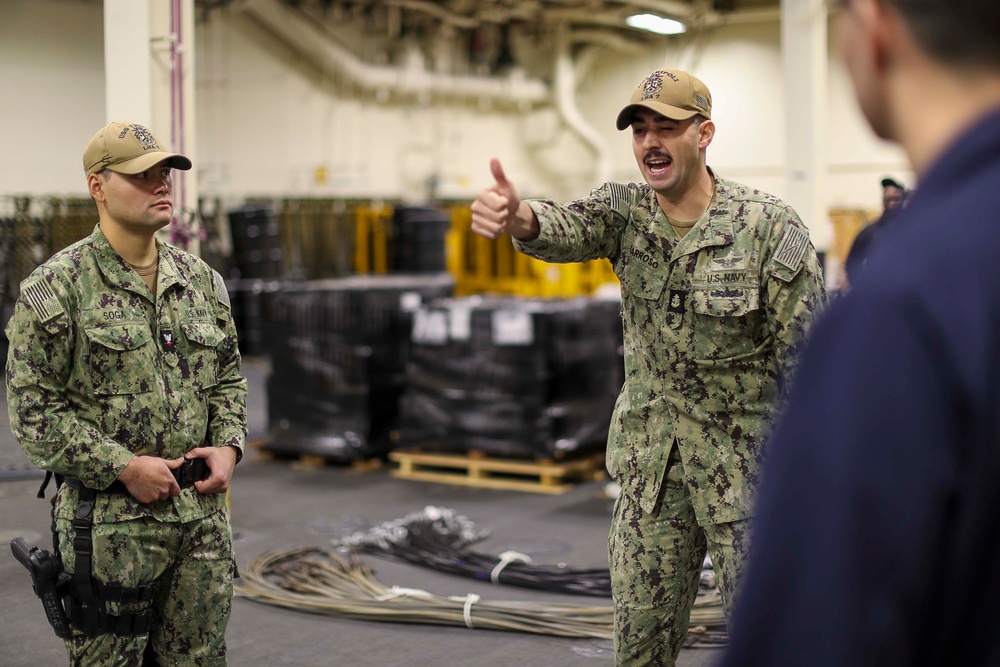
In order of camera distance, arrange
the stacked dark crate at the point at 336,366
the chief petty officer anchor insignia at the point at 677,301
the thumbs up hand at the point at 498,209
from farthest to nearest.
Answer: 1. the stacked dark crate at the point at 336,366
2. the chief petty officer anchor insignia at the point at 677,301
3. the thumbs up hand at the point at 498,209

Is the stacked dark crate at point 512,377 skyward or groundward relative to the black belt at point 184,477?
groundward

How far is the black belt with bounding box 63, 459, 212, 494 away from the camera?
3256 mm

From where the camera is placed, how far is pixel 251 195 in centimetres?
1706

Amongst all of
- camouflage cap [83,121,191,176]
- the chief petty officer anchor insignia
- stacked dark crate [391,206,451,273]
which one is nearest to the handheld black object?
camouflage cap [83,121,191,176]

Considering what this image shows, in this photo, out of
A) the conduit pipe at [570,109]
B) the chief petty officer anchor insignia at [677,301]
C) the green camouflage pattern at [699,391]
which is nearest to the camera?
the green camouflage pattern at [699,391]

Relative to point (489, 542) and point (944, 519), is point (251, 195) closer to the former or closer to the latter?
point (489, 542)

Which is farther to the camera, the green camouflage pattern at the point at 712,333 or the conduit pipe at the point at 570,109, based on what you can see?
the conduit pipe at the point at 570,109

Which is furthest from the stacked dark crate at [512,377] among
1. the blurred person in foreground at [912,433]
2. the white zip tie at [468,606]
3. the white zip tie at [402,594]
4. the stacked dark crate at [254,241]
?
the blurred person in foreground at [912,433]

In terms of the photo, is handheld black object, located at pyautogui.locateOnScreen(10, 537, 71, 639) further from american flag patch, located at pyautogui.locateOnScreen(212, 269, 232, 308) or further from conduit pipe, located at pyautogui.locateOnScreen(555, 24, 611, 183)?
conduit pipe, located at pyautogui.locateOnScreen(555, 24, 611, 183)

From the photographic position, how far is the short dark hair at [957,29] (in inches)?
37.5

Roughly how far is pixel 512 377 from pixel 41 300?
5.67 m

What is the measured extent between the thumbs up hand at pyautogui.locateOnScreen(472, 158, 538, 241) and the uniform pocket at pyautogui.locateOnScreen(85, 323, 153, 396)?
3.45 feet

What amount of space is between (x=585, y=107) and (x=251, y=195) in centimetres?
840

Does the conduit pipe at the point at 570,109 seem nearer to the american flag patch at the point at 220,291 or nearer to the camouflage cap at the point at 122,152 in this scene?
the american flag patch at the point at 220,291
